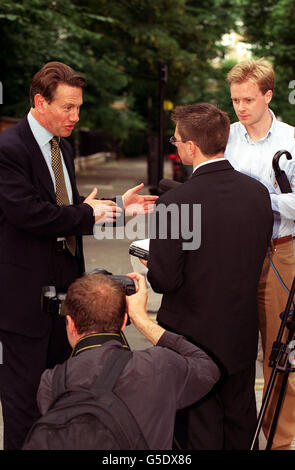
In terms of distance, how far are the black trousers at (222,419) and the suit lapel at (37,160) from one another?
1.14 m

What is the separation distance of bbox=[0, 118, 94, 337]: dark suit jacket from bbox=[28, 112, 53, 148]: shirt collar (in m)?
0.03

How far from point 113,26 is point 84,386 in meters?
16.0

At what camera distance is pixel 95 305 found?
2260 mm

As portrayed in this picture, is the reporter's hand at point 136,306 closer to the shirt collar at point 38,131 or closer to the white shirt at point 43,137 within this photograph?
the white shirt at point 43,137

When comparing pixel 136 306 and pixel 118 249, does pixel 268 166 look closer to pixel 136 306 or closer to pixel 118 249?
pixel 136 306

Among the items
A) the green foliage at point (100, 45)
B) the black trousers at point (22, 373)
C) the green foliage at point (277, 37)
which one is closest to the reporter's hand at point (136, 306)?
the black trousers at point (22, 373)

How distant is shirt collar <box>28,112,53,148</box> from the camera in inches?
114

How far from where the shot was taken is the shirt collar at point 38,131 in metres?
2.90

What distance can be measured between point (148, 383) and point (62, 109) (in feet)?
4.35

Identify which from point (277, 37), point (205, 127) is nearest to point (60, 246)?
point (205, 127)

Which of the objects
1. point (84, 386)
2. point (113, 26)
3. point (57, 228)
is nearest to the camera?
point (84, 386)
